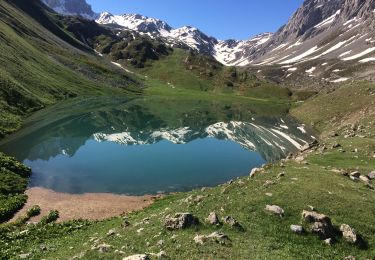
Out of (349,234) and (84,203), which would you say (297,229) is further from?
(84,203)

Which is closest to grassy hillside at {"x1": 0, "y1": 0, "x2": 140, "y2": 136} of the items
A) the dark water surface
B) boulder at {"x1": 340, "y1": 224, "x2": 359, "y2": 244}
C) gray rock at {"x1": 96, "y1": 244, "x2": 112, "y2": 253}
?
the dark water surface

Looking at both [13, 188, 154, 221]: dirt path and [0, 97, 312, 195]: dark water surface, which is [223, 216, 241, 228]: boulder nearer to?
[13, 188, 154, 221]: dirt path

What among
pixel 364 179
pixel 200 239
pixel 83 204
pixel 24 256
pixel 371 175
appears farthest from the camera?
pixel 83 204

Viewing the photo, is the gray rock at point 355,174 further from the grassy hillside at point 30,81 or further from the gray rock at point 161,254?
the grassy hillside at point 30,81

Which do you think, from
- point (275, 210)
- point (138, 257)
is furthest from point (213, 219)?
point (138, 257)

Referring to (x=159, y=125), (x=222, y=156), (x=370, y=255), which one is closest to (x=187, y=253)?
(x=370, y=255)

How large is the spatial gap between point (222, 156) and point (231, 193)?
45037 mm

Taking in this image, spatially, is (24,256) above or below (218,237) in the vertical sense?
above

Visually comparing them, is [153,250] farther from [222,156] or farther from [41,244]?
[222,156]

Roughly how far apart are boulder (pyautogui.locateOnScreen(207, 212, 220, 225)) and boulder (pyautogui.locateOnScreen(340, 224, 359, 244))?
27.7ft

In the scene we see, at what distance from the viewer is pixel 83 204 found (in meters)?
47.8

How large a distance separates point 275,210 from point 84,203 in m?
25.6

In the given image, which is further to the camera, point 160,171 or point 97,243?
point 160,171

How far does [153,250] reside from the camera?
25422 mm
